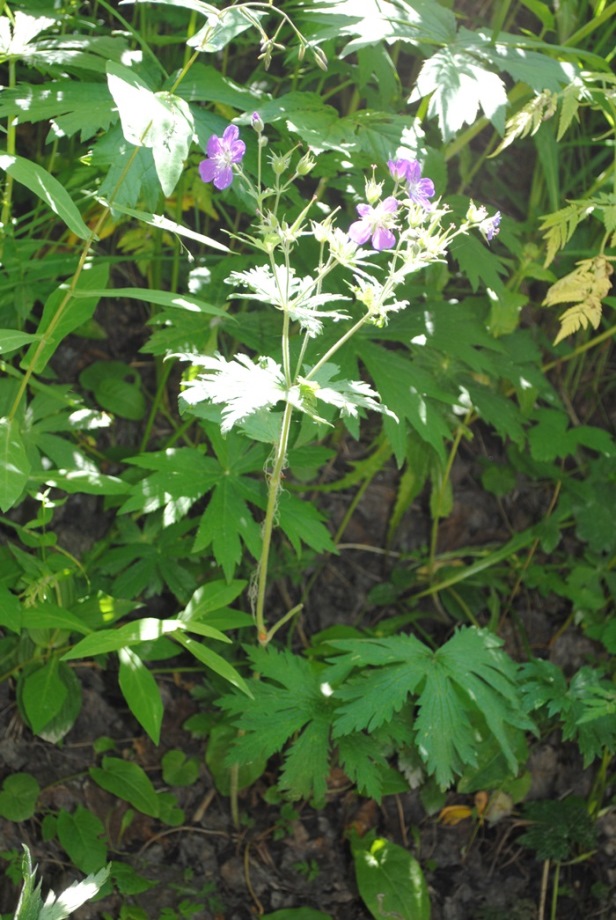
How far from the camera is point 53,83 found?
1.78 metres

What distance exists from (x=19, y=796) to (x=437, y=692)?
3.16 feet

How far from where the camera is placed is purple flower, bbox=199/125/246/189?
1.54m

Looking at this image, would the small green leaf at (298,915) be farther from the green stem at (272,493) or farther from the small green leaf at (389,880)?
the green stem at (272,493)

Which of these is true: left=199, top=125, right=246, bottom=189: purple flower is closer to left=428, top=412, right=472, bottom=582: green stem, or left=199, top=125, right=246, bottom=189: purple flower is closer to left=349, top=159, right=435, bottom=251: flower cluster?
left=349, top=159, right=435, bottom=251: flower cluster

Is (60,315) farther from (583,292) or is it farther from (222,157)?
(583,292)

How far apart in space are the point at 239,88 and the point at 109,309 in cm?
94

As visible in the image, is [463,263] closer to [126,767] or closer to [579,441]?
[579,441]

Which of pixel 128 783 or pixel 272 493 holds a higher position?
pixel 272 493

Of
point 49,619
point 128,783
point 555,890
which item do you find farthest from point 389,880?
point 49,619

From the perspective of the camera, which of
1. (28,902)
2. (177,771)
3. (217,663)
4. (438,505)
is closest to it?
(28,902)

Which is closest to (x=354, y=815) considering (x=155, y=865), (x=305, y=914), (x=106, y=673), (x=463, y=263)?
(x=305, y=914)

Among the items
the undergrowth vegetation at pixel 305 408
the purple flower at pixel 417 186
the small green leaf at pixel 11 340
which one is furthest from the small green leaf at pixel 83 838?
the purple flower at pixel 417 186

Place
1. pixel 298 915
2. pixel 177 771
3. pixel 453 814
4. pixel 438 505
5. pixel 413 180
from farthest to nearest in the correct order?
1. pixel 438 505
2. pixel 453 814
3. pixel 177 771
4. pixel 298 915
5. pixel 413 180

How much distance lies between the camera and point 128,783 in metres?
2.17
